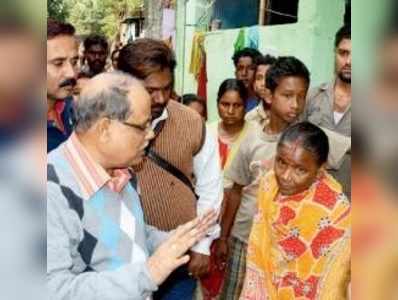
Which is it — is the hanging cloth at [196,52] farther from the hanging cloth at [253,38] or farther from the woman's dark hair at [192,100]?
the hanging cloth at [253,38]

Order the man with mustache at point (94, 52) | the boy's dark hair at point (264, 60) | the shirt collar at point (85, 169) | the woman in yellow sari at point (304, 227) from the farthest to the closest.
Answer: the boy's dark hair at point (264, 60) < the woman in yellow sari at point (304, 227) < the man with mustache at point (94, 52) < the shirt collar at point (85, 169)

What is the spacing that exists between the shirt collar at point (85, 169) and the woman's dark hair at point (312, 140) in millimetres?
581

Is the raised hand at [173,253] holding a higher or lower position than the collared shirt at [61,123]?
lower

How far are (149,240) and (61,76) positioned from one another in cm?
40

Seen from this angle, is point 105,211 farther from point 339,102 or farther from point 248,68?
point 248,68

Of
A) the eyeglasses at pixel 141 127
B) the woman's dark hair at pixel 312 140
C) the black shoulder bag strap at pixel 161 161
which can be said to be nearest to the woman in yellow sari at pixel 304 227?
the woman's dark hair at pixel 312 140

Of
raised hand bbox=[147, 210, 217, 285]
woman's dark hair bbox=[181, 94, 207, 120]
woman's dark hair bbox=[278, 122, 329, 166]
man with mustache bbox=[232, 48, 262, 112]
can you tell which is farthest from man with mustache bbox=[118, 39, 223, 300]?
raised hand bbox=[147, 210, 217, 285]

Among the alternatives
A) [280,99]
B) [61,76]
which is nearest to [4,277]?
[61,76]

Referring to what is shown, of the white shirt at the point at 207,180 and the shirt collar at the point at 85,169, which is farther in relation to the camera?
the white shirt at the point at 207,180

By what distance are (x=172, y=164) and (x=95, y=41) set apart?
38 cm

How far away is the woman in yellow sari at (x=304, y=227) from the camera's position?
1.63m

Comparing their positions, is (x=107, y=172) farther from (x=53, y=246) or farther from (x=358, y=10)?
(x=358, y=10)

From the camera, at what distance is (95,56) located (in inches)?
59.1

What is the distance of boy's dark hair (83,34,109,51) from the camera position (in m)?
1.50
